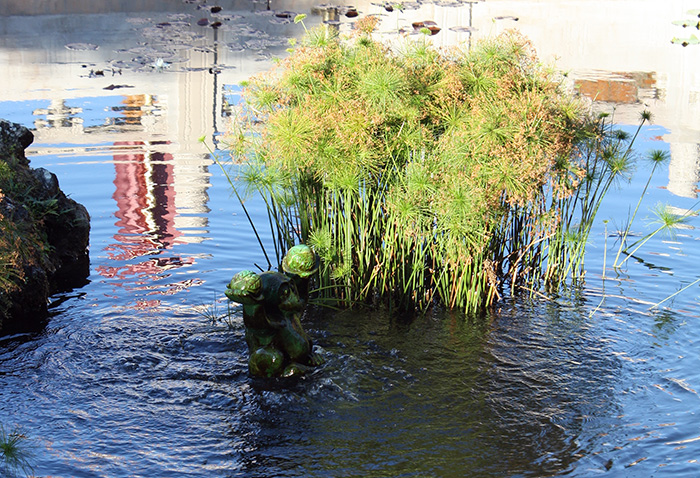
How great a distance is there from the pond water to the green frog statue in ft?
0.42

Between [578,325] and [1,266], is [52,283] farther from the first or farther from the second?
[578,325]

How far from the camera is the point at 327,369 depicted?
505 centimetres

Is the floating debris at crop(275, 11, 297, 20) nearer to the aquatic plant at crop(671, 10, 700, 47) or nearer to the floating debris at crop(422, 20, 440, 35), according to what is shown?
the floating debris at crop(422, 20, 440, 35)

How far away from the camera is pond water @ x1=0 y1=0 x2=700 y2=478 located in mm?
4238

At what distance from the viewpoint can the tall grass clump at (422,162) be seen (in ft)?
17.7

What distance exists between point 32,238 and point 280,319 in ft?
7.73

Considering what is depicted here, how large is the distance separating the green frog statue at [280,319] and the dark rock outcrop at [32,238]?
4.98 ft

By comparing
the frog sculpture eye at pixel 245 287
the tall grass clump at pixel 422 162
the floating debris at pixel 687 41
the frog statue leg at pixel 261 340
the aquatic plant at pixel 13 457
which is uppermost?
the floating debris at pixel 687 41

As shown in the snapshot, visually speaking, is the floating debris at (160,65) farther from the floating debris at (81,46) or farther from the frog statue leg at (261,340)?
the frog statue leg at (261,340)

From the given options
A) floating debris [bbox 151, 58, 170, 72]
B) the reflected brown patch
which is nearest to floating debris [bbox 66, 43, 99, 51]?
floating debris [bbox 151, 58, 170, 72]

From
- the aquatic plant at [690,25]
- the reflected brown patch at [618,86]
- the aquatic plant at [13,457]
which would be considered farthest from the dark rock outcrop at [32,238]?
the aquatic plant at [690,25]

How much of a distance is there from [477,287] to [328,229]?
1.10m

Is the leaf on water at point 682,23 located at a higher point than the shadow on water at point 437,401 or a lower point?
higher

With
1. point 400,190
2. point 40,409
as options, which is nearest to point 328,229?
point 400,190
